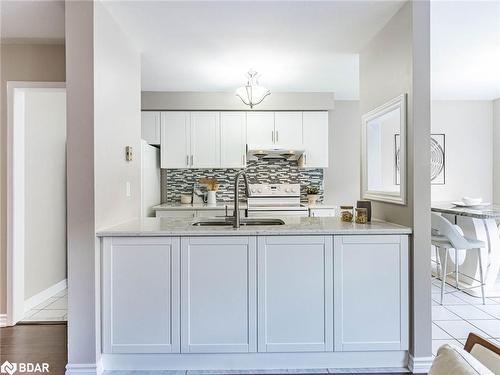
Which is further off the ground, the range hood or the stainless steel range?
the range hood

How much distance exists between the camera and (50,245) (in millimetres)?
3920

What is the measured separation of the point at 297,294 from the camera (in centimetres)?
232

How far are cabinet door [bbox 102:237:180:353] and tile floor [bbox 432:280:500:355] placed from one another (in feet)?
6.54

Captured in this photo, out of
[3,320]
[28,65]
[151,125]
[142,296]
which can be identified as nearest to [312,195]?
[151,125]

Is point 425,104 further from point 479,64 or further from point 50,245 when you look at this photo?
point 50,245

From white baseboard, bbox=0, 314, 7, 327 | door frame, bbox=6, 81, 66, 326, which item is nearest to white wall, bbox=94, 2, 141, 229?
door frame, bbox=6, 81, 66, 326

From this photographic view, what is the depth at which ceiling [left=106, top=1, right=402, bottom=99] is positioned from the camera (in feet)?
8.02

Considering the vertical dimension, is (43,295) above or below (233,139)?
below

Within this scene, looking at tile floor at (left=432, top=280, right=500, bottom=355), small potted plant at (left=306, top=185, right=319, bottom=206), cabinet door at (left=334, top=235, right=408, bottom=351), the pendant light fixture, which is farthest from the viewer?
small potted plant at (left=306, top=185, right=319, bottom=206)

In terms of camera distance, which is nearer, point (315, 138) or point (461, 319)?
point (461, 319)

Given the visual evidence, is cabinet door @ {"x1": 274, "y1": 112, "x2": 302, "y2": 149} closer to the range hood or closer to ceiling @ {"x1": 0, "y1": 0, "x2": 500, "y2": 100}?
the range hood

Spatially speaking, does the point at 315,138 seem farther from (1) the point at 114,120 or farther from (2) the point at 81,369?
(2) the point at 81,369

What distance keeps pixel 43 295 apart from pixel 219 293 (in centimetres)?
253

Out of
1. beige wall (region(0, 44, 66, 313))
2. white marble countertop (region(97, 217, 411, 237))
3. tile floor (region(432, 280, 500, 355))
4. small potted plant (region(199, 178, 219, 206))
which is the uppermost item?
beige wall (region(0, 44, 66, 313))
